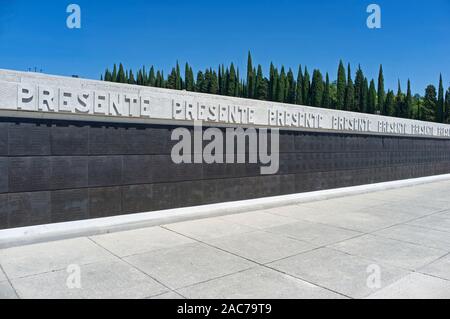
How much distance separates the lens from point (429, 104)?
194 ft

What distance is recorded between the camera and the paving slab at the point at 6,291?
396 cm

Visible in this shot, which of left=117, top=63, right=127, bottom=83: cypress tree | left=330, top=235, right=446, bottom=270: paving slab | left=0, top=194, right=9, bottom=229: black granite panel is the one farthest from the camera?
left=117, top=63, right=127, bottom=83: cypress tree

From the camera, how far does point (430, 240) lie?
22.3 ft

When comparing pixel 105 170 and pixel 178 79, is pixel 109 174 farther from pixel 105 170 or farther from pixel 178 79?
pixel 178 79

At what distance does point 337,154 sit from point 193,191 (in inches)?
269

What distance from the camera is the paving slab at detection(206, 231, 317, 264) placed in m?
5.71

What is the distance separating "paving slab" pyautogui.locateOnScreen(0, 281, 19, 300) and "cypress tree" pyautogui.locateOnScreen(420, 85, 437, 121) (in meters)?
65.3

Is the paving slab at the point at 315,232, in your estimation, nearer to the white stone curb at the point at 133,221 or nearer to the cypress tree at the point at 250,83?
the white stone curb at the point at 133,221

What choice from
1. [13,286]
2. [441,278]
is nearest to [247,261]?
[441,278]

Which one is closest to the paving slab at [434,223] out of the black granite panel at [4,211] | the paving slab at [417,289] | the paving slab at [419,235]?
the paving slab at [419,235]

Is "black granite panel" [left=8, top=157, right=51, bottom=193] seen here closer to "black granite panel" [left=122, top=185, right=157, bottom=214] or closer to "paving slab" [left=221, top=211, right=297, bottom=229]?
"black granite panel" [left=122, top=185, right=157, bottom=214]

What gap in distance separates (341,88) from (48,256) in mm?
58001

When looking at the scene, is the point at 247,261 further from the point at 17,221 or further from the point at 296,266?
the point at 17,221

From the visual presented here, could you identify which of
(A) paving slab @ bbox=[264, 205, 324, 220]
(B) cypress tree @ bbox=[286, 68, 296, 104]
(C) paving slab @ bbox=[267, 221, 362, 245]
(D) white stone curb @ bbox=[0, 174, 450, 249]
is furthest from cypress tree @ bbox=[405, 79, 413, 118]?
(C) paving slab @ bbox=[267, 221, 362, 245]
